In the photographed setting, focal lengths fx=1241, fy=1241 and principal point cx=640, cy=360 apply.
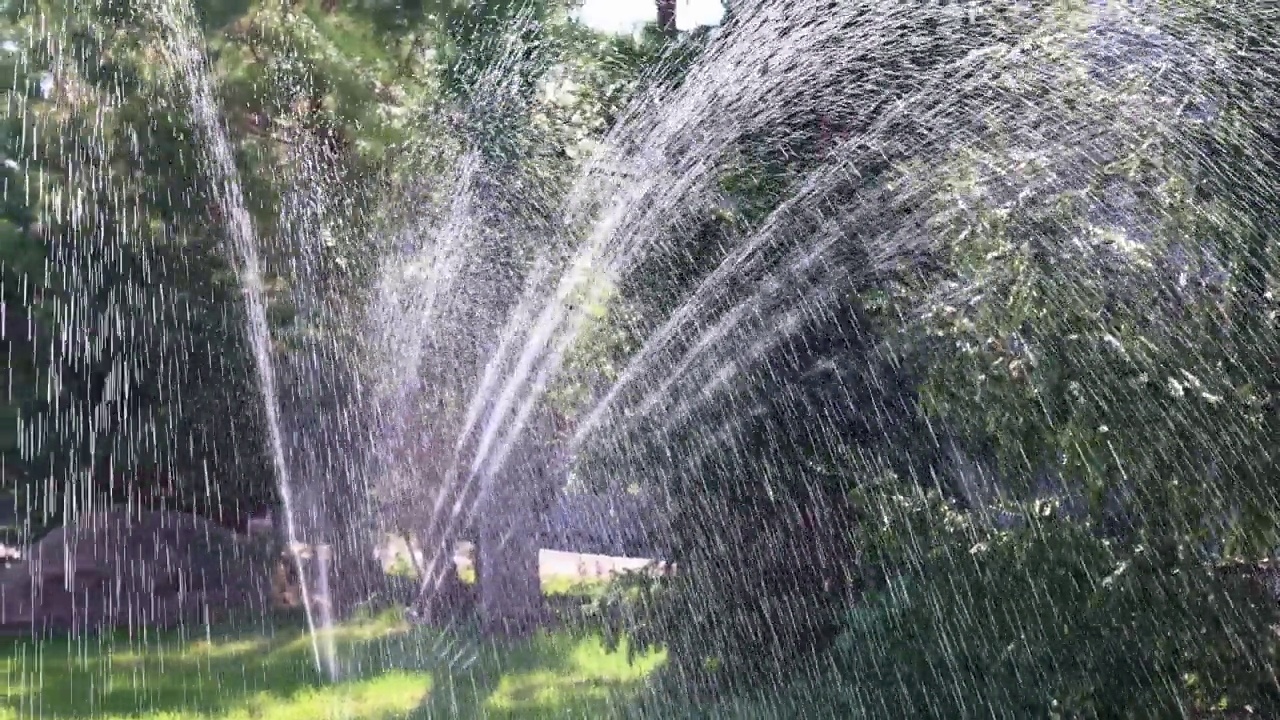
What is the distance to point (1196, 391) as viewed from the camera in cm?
322

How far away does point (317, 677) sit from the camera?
6770mm

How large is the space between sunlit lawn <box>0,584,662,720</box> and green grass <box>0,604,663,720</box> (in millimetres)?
10

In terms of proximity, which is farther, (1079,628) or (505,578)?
(505,578)

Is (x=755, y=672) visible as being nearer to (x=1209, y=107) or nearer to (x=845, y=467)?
(x=845, y=467)

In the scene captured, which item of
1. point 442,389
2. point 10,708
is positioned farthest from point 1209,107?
point 10,708

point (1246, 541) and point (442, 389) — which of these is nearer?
point (1246, 541)

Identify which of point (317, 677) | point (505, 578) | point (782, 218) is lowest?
point (317, 677)

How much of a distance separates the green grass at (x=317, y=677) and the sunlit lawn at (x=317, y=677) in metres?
0.01

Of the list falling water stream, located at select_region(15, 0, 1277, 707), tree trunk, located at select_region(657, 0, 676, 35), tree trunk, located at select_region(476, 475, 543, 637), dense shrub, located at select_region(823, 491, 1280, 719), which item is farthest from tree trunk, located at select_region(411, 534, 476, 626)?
dense shrub, located at select_region(823, 491, 1280, 719)

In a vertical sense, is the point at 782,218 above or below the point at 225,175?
below

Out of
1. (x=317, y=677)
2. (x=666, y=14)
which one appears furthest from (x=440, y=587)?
(x=666, y=14)

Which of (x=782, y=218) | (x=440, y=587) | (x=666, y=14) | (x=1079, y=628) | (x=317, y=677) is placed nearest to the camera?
(x=1079, y=628)

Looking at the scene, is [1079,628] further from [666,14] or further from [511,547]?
[511,547]

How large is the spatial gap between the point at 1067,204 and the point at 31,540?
29.5 ft
